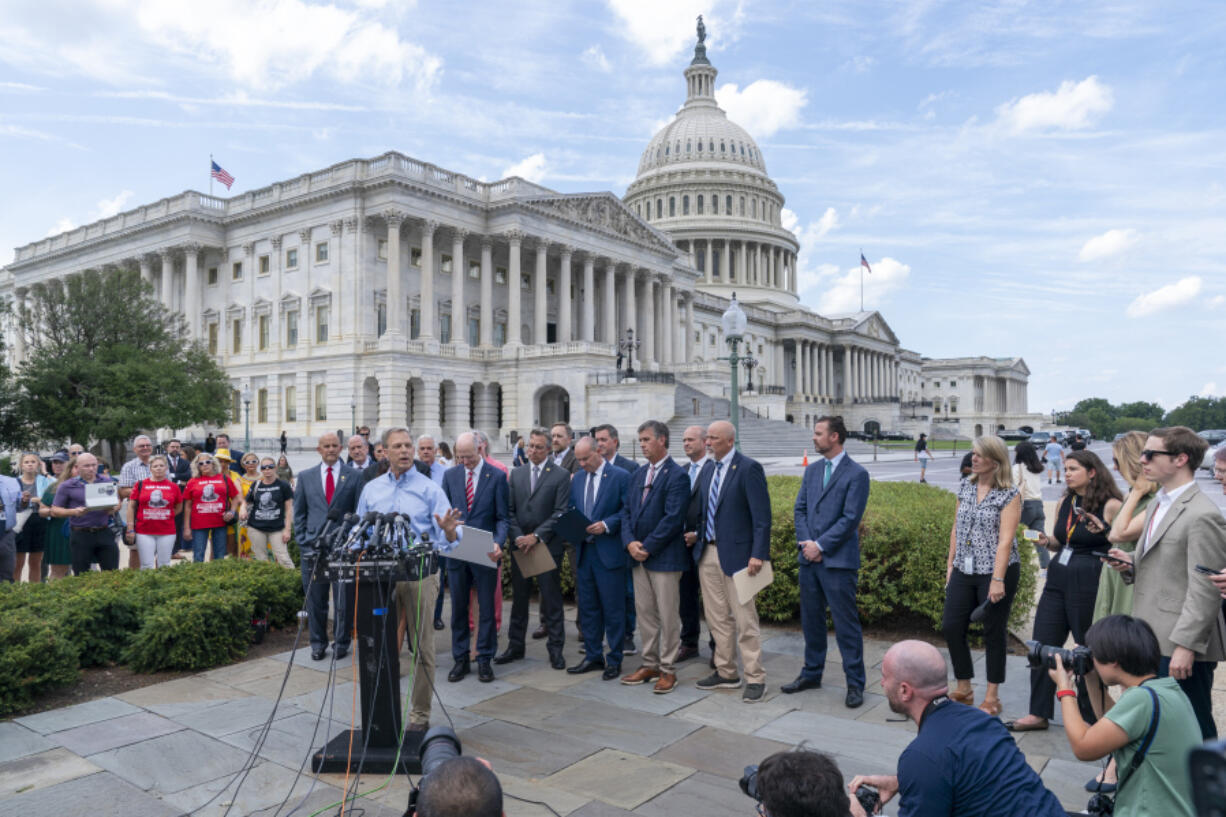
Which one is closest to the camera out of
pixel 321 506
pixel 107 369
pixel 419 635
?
pixel 419 635

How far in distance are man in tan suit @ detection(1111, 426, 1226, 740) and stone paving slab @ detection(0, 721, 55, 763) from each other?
7.95m

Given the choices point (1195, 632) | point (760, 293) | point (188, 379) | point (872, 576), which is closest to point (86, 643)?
point (872, 576)

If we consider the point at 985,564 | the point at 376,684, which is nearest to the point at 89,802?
the point at 376,684

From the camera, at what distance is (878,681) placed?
813cm

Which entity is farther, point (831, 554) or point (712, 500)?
point (712, 500)

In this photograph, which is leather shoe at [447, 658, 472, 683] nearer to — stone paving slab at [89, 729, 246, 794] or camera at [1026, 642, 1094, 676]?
stone paving slab at [89, 729, 246, 794]

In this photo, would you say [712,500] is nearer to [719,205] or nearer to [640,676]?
[640,676]

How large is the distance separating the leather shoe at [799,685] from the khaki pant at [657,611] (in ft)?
3.48

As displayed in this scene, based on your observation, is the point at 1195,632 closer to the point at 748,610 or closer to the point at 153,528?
the point at 748,610

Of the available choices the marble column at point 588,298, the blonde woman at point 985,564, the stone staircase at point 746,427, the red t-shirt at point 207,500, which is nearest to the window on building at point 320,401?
the marble column at point 588,298

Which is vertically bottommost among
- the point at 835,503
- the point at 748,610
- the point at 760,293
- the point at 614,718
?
the point at 614,718

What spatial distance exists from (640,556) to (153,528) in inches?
302

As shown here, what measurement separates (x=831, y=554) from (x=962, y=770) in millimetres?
4322

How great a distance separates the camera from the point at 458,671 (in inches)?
335
